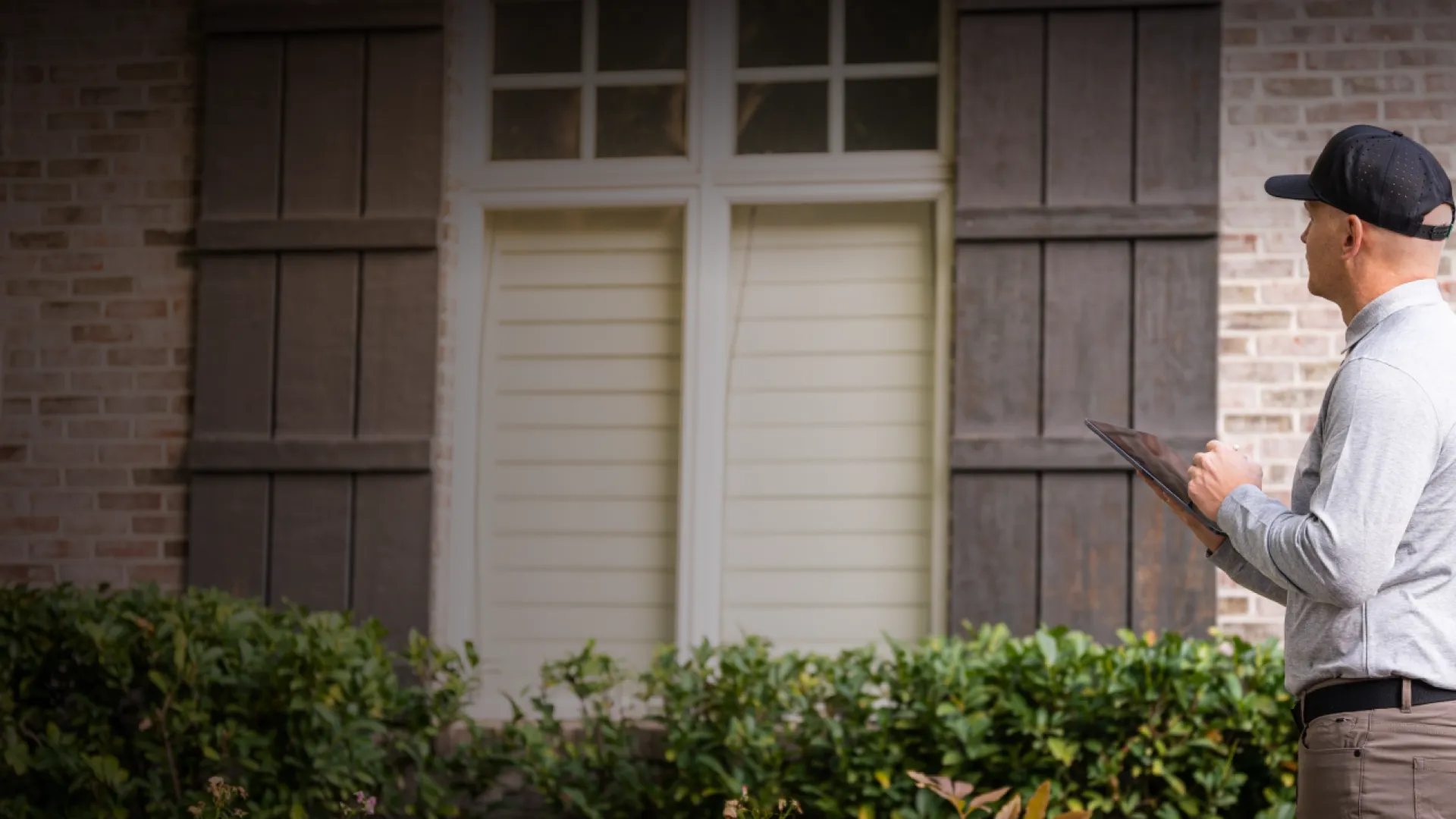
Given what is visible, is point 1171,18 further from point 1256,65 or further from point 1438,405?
point 1438,405

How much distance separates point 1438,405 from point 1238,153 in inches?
95.5

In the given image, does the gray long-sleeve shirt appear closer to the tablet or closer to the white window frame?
the tablet

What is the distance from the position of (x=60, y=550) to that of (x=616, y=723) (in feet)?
6.14

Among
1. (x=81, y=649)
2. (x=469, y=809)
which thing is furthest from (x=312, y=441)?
(x=469, y=809)

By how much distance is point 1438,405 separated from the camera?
1.77 meters

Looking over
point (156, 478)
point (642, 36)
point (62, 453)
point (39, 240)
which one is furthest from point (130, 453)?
point (642, 36)

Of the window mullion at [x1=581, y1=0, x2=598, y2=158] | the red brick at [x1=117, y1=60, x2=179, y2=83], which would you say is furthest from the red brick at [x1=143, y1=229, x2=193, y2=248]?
the window mullion at [x1=581, y1=0, x2=598, y2=158]

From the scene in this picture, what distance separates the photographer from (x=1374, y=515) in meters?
1.72

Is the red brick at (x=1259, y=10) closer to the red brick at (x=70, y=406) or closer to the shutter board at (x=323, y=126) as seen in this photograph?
the shutter board at (x=323, y=126)

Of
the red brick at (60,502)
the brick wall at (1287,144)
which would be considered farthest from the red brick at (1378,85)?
the red brick at (60,502)

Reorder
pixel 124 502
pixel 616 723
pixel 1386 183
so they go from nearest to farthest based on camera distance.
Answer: pixel 1386 183 → pixel 616 723 → pixel 124 502

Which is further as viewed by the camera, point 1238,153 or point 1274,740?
point 1238,153

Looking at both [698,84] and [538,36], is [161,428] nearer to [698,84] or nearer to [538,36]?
[538,36]

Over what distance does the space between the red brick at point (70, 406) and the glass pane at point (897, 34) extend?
2.59m
